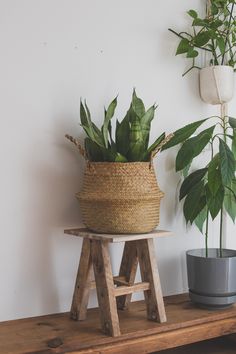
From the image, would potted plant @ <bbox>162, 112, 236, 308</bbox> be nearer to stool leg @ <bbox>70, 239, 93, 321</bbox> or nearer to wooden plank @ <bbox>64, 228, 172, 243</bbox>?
wooden plank @ <bbox>64, 228, 172, 243</bbox>

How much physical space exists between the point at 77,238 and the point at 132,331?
386 mm

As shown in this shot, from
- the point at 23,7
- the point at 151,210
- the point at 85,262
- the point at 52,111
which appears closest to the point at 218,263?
the point at 151,210

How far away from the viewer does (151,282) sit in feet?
4.89

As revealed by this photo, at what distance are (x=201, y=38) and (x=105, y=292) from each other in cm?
101

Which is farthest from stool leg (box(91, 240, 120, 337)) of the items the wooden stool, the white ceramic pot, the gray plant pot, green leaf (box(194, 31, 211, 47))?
green leaf (box(194, 31, 211, 47))

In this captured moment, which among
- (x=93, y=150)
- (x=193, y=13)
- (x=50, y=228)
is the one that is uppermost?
(x=193, y=13)

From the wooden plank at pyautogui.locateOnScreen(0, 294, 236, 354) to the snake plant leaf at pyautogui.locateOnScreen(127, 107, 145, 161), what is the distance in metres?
0.51

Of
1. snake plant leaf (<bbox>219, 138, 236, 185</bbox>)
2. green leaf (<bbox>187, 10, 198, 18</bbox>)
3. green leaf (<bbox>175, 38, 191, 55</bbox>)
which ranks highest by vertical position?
green leaf (<bbox>187, 10, 198, 18</bbox>)

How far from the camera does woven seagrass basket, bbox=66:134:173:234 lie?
4.70ft

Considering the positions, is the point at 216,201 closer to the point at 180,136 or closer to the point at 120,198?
the point at 180,136

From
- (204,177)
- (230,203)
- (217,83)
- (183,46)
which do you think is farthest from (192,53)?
(230,203)

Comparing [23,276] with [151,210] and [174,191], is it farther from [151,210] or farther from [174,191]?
[174,191]

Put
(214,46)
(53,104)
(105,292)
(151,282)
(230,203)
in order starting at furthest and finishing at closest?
1. (214,46)
2. (230,203)
3. (53,104)
4. (151,282)
5. (105,292)

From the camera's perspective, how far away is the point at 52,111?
1.59 metres
